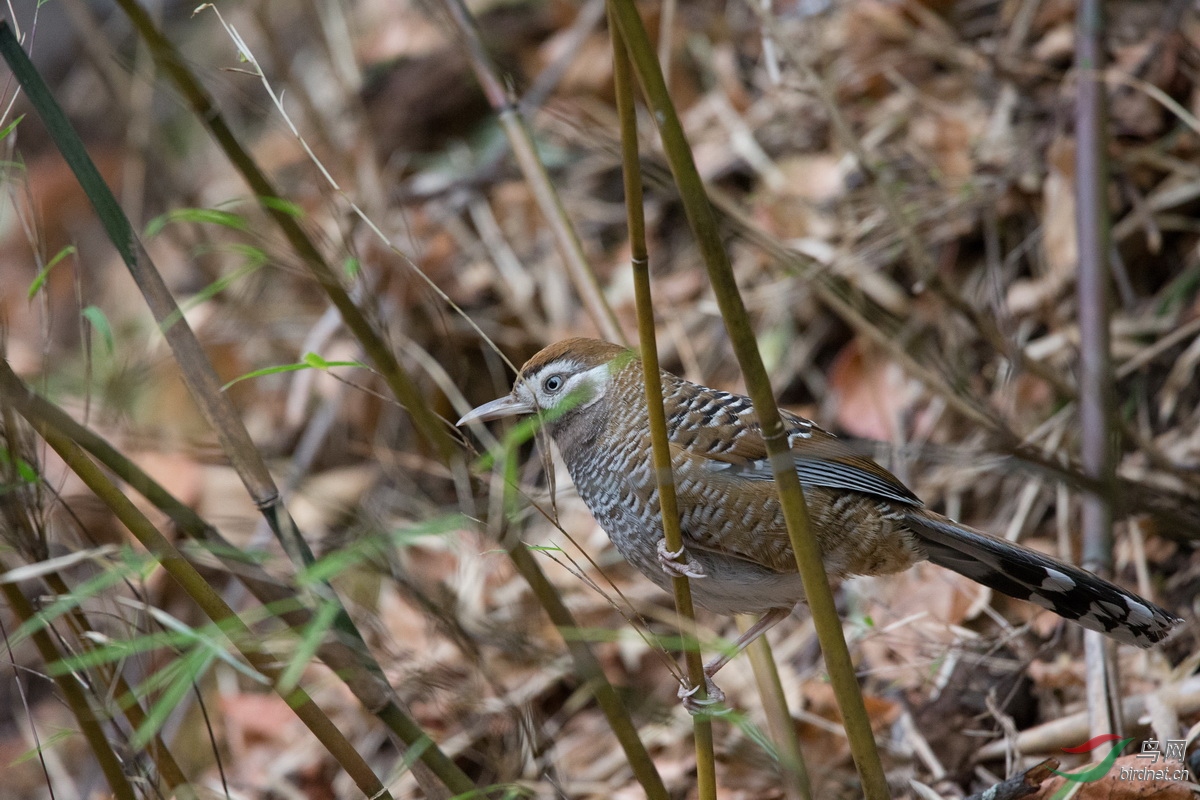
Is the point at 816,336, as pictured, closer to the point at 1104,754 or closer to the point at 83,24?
the point at 1104,754

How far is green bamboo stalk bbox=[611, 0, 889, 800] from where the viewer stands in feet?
4.70

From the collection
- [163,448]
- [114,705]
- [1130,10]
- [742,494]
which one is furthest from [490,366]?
[1130,10]

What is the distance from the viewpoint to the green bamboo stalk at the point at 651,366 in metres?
1.59

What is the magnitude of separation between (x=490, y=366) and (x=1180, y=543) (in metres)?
2.73

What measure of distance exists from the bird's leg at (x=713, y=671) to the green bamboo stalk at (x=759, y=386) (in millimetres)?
279

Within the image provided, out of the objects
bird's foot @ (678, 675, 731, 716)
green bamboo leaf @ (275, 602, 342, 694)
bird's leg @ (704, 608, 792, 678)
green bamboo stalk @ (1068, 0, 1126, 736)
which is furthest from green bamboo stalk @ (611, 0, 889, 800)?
green bamboo stalk @ (1068, 0, 1126, 736)

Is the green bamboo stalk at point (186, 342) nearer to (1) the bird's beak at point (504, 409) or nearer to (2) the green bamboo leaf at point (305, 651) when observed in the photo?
(2) the green bamboo leaf at point (305, 651)

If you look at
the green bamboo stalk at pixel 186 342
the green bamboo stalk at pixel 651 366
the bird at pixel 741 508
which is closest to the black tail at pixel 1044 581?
the bird at pixel 741 508

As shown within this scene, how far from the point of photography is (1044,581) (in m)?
2.34

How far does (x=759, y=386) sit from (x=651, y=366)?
198mm

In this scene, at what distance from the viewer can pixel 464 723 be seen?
259 centimetres

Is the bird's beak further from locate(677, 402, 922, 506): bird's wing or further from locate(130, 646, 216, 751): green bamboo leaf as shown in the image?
locate(130, 646, 216, 751): green bamboo leaf

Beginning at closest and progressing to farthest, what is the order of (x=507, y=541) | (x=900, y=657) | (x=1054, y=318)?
1. (x=507, y=541)
2. (x=900, y=657)
3. (x=1054, y=318)

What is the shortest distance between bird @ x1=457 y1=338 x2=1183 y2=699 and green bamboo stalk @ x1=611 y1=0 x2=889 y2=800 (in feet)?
1.77
